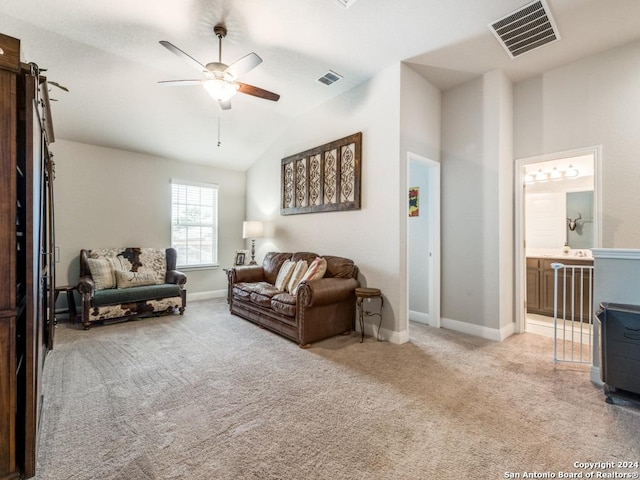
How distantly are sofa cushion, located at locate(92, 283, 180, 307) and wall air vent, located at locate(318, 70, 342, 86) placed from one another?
378 centimetres

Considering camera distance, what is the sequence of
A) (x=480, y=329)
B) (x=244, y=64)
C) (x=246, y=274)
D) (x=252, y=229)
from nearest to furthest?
1. (x=244, y=64)
2. (x=480, y=329)
3. (x=246, y=274)
4. (x=252, y=229)

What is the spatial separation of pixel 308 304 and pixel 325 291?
256 mm

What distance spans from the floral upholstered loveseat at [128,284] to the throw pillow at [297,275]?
6.58ft

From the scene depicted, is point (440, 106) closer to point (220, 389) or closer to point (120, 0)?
point (120, 0)

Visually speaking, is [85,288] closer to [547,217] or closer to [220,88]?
[220,88]

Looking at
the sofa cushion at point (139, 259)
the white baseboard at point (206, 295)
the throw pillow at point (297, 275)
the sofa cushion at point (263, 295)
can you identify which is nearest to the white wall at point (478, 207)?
the throw pillow at point (297, 275)

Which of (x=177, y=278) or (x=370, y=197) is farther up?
(x=370, y=197)

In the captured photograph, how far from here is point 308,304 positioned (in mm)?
3230

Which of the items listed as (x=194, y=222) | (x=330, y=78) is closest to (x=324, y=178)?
(x=330, y=78)

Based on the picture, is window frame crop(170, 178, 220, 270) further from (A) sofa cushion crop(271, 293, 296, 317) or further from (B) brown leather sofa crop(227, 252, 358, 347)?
(A) sofa cushion crop(271, 293, 296, 317)

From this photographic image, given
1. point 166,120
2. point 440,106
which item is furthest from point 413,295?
point 166,120

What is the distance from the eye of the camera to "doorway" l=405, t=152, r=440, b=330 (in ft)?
13.6

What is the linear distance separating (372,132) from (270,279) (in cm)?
269

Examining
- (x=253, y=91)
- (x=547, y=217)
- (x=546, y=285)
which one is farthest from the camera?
(x=547, y=217)
